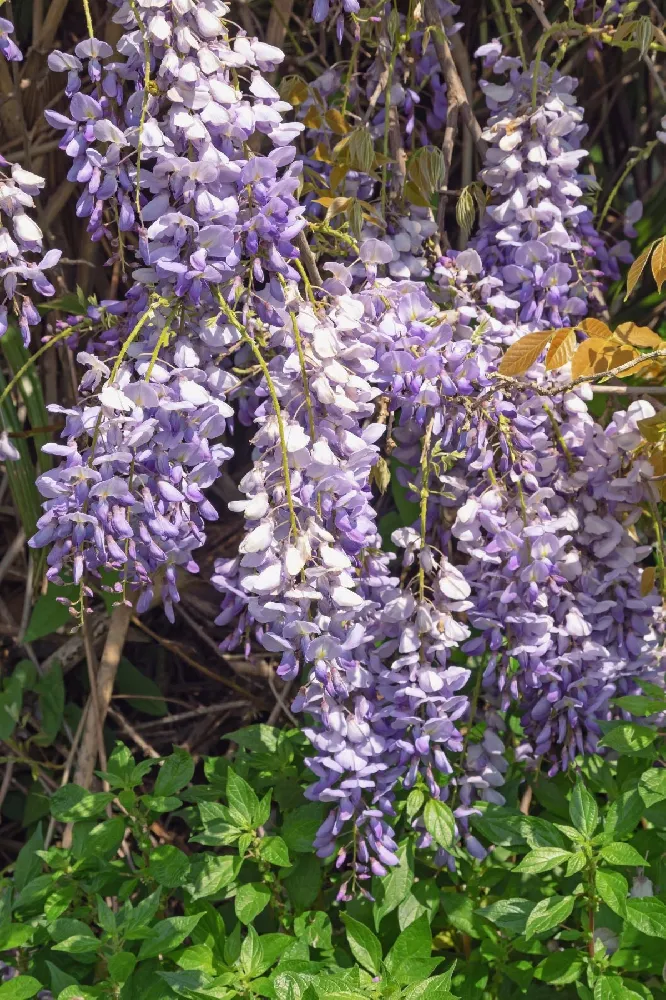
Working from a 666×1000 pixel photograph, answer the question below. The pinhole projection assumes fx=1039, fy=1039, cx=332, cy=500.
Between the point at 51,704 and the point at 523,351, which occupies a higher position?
the point at 523,351

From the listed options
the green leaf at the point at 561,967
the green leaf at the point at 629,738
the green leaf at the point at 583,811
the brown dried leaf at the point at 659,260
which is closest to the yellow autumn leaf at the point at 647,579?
the green leaf at the point at 629,738

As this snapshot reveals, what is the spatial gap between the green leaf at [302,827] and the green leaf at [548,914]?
0.35 m

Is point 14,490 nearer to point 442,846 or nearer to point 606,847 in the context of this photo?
point 442,846

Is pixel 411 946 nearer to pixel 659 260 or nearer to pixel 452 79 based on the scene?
pixel 659 260

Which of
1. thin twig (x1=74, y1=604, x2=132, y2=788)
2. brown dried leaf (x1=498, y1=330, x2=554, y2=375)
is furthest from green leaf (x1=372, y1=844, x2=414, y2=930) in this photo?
brown dried leaf (x1=498, y1=330, x2=554, y2=375)

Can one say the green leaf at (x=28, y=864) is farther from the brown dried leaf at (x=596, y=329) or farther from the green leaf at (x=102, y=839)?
the brown dried leaf at (x=596, y=329)

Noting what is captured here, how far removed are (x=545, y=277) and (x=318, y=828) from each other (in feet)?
3.13

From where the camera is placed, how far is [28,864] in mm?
1670

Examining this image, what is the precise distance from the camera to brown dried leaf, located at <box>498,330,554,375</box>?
4.99 ft

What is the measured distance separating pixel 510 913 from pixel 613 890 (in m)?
0.16

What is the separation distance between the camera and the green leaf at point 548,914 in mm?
1332

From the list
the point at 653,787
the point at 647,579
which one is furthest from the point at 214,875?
the point at 647,579

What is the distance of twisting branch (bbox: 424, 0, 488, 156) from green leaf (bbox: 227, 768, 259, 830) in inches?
45.3

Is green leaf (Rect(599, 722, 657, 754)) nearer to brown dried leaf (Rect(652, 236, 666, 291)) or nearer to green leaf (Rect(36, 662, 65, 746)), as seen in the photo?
brown dried leaf (Rect(652, 236, 666, 291))
